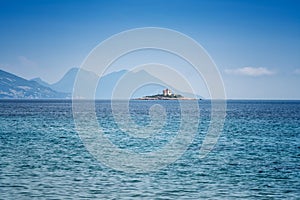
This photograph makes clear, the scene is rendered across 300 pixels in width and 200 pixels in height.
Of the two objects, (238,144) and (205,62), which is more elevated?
(205,62)

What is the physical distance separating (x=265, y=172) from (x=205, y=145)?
18.9 m

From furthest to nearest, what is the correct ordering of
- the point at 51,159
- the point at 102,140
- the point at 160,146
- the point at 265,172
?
the point at 102,140 < the point at 160,146 < the point at 51,159 < the point at 265,172

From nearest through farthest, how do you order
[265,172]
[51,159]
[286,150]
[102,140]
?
[265,172]
[51,159]
[286,150]
[102,140]

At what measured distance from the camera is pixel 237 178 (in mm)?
31688

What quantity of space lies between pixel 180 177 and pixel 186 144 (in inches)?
870

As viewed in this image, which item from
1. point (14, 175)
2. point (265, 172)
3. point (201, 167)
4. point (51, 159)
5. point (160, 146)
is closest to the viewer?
point (14, 175)

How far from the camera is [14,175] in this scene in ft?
103

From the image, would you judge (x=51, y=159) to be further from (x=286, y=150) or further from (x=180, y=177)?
(x=286, y=150)

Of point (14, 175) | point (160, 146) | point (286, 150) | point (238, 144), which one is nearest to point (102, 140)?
point (160, 146)

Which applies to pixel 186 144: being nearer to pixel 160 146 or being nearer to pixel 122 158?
pixel 160 146

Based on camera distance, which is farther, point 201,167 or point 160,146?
point 160,146

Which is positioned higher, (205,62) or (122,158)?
(205,62)

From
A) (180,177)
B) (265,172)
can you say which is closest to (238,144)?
(265,172)

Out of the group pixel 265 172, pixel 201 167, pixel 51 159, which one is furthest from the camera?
pixel 51 159
